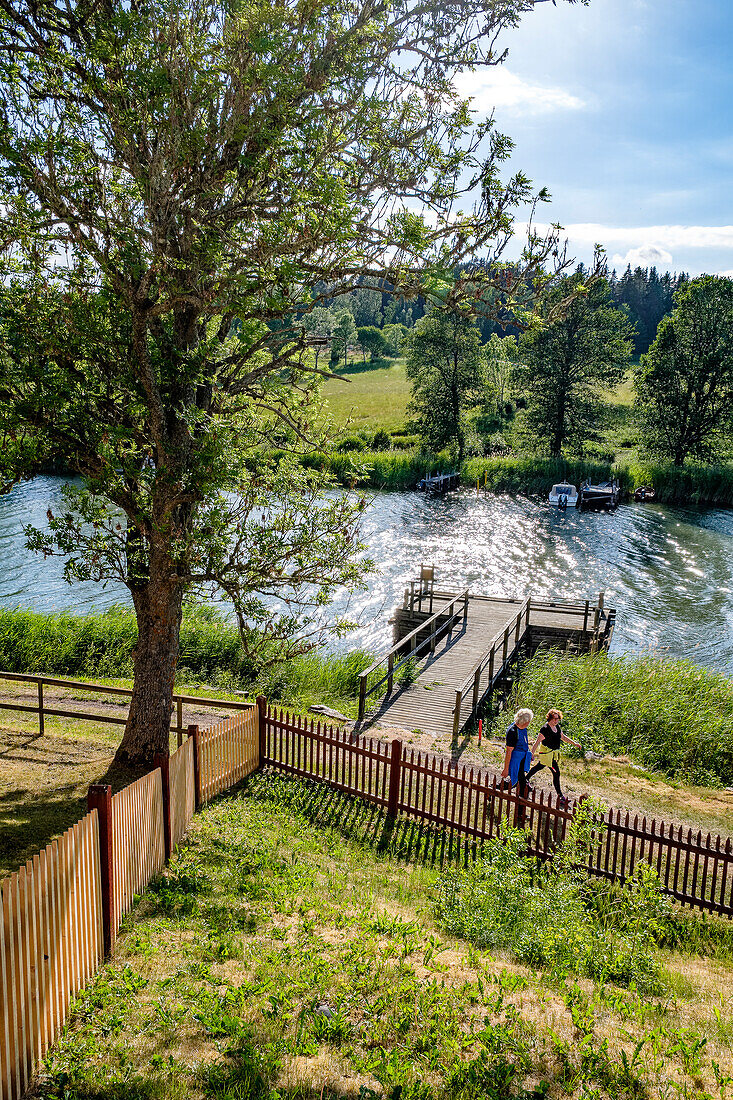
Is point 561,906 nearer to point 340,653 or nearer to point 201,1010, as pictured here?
point 201,1010

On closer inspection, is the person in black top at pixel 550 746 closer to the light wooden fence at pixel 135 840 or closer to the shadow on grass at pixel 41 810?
the light wooden fence at pixel 135 840

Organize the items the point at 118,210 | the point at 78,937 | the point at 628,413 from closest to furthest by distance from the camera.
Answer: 1. the point at 78,937
2. the point at 118,210
3. the point at 628,413

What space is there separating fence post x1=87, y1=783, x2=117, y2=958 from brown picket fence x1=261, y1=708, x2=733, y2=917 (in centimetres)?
534

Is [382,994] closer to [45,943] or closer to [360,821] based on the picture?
[45,943]

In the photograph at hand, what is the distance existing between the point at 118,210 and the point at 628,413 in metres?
57.3

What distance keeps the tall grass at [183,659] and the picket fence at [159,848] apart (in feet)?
18.6

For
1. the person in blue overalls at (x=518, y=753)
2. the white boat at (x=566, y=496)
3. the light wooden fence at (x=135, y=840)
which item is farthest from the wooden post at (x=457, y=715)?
the white boat at (x=566, y=496)

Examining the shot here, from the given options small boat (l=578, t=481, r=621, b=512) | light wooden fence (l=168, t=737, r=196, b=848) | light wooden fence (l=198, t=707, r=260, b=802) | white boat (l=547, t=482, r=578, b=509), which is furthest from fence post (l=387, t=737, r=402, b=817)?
small boat (l=578, t=481, r=621, b=512)

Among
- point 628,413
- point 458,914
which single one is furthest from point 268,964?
point 628,413

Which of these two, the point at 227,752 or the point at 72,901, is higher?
the point at 72,901

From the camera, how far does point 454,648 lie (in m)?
23.3

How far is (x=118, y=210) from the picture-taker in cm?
1108

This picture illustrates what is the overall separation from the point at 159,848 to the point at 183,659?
1375 cm

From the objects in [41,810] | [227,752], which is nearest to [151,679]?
[227,752]
